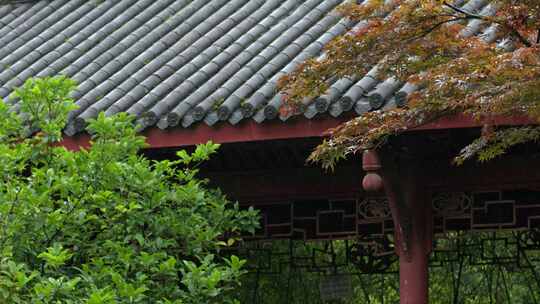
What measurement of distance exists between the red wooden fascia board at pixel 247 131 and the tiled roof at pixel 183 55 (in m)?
0.05

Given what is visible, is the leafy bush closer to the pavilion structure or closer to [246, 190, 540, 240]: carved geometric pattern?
the pavilion structure

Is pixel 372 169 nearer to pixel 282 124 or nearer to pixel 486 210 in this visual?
pixel 282 124

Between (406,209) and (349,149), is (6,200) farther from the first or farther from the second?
(406,209)

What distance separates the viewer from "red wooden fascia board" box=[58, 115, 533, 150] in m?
6.01

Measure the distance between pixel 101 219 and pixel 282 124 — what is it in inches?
43.5

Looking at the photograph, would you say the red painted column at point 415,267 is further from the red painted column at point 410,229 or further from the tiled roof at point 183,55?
the tiled roof at point 183,55

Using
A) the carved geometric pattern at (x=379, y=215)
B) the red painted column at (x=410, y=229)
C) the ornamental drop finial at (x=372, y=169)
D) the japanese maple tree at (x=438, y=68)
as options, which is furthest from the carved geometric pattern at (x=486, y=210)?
the japanese maple tree at (x=438, y=68)

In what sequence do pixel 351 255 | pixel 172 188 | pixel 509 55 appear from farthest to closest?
1. pixel 351 255
2. pixel 172 188
3. pixel 509 55

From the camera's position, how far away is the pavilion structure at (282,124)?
254 inches

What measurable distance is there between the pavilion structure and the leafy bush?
499 millimetres

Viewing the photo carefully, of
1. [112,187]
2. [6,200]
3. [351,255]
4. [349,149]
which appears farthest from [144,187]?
[351,255]

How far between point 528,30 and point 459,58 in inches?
13.3

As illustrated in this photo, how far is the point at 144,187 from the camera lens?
6.05m

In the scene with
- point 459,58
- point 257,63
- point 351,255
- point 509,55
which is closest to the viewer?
point 509,55
